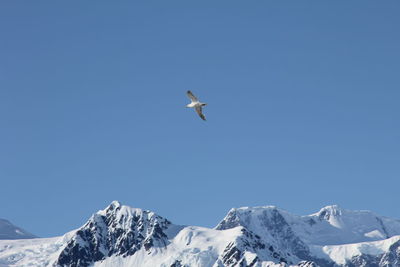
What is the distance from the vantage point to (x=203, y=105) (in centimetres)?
15350
